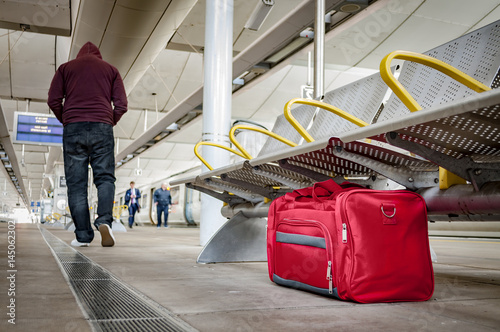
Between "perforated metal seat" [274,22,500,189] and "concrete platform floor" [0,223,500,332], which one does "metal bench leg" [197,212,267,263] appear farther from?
"perforated metal seat" [274,22,500,189]

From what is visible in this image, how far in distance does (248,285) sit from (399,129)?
100 centimetres

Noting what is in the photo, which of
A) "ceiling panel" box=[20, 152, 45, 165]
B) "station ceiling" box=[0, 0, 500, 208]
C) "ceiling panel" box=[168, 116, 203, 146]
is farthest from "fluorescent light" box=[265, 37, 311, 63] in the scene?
"ceiling panel" box=[20, 152, 45, 165]

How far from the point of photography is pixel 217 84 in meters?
5.06

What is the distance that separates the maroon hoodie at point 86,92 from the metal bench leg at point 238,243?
1.57m

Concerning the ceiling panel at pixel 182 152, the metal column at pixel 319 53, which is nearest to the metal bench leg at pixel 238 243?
the metal column at pixel 319 53

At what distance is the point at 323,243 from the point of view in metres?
1.73

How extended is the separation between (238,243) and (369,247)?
1590 millimetres

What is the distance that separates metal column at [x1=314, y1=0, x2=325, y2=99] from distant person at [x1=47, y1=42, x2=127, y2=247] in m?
1.85

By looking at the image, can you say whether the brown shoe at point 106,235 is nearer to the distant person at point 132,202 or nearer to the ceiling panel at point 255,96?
the ceiling panel at point 255,96

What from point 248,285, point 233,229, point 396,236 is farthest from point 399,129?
point 233,229

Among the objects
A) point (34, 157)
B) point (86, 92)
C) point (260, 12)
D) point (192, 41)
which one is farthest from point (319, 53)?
point (34, 157)

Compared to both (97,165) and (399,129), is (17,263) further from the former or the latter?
(399,129)

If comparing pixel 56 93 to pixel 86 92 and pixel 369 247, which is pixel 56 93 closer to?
pixel 86 92

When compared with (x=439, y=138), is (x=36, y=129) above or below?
above
